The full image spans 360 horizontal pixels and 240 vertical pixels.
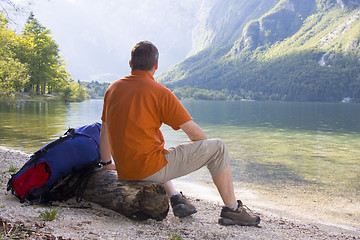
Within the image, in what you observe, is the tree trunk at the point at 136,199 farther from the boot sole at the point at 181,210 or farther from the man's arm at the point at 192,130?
the man's arm at the point at 192,130

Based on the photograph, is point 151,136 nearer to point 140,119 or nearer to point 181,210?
point 140,119

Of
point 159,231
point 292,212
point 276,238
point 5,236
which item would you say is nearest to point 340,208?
point 292,212

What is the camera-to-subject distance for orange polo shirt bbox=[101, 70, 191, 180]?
385 centimetres

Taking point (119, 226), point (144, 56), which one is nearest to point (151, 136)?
point (144, 56)

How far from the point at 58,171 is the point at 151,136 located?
4.92ft

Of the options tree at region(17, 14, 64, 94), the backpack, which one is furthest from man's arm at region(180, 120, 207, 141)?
tree at region(17, 14, 64, 94)

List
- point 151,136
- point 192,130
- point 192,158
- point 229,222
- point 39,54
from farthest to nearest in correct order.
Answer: point 39,54 → point 229,222 → point 192,158 → point 192,130 → point 151,136

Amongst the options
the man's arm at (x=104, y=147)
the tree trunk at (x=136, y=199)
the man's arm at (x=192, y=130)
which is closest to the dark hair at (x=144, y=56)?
the man's arm at (x=192, y=130)

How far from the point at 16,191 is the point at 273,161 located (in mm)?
10465

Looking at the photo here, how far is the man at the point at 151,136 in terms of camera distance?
3861mm

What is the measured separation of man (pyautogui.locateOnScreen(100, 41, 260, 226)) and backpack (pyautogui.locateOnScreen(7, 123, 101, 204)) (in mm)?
786

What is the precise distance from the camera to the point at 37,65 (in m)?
56.7

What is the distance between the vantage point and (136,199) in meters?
4.06

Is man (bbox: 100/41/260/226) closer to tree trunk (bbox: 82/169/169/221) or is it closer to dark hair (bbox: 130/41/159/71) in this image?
dark hair (bbox: 130/41/159/71)
